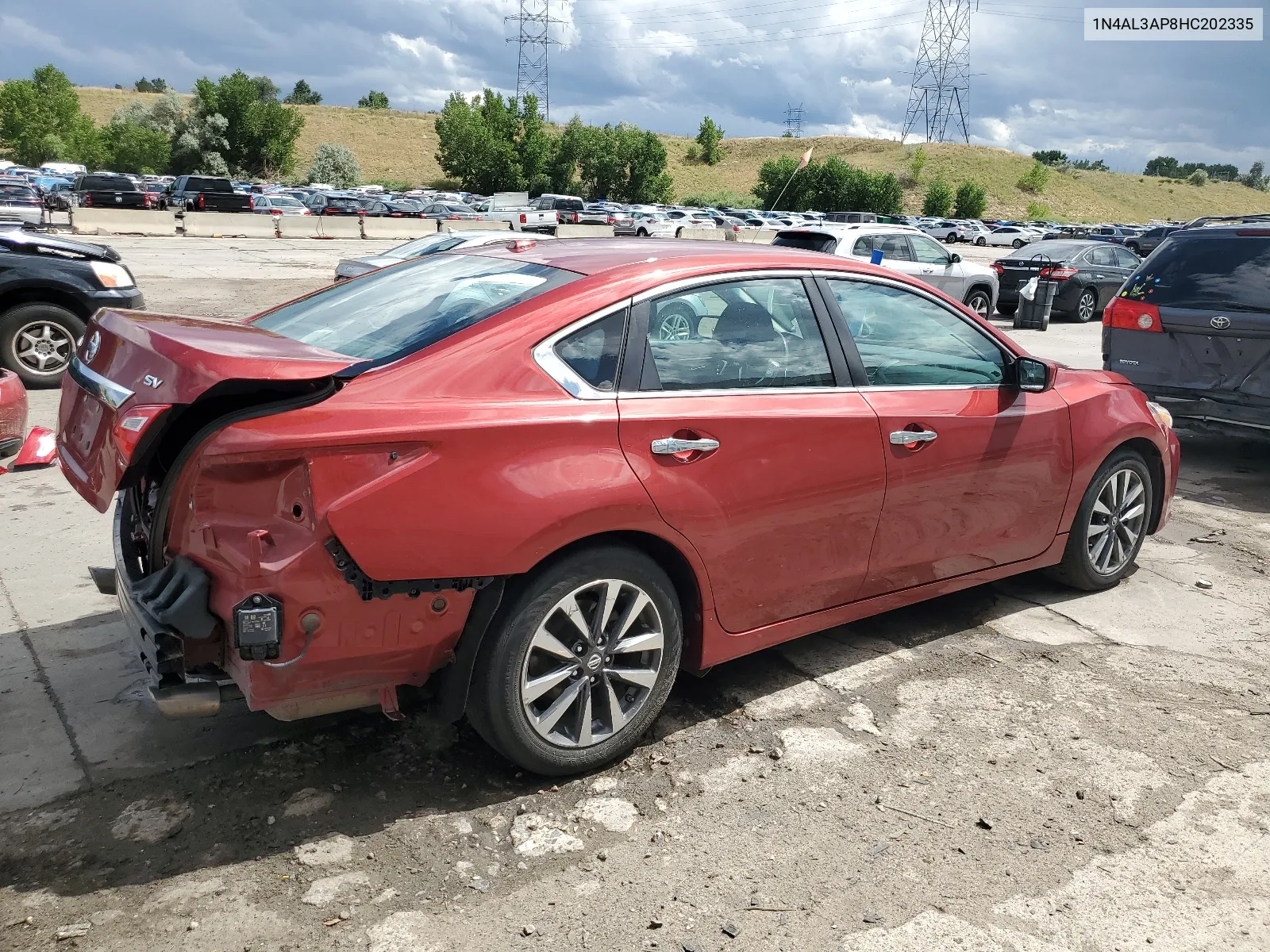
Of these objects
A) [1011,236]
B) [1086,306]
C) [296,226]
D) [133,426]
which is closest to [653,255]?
[133,426]

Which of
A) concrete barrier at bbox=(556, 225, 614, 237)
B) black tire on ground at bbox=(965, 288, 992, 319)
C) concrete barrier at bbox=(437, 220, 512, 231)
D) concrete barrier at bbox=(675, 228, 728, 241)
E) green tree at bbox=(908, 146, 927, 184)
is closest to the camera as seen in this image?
black tire on ground at bbox=(965, 288, 992, 319)

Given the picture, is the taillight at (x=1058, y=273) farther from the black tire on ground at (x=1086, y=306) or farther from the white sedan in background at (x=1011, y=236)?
the white sedan in background at (x=1011, y=236)

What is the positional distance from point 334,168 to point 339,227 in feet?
172

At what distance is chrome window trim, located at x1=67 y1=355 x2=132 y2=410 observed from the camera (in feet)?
9.84

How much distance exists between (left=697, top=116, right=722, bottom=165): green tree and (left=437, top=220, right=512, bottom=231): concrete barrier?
274ft

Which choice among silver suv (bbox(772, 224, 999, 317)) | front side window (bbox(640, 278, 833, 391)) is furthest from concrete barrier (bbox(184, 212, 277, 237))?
front side window (bbox(640, 278, 833, 391))

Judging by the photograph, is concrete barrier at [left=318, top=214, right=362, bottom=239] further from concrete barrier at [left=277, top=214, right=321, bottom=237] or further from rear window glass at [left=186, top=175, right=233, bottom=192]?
rear window glass at [left=186, top=175, right=233, bottom=192]

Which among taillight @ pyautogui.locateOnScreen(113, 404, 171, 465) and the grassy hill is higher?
the grassy hill

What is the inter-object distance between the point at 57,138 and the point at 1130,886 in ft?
354

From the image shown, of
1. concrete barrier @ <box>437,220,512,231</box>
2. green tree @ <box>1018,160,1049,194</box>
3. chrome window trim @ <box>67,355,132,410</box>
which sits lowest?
chrome window trim @ <box>67,355,132,410</box>

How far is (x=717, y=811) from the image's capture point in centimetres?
327

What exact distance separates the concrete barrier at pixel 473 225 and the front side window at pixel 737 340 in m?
35.7

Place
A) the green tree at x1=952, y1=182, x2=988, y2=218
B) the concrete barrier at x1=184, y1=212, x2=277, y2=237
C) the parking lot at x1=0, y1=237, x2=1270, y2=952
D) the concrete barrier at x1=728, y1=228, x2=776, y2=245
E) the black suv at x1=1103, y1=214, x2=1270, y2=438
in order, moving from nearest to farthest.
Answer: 1. the parking lot at x1=0, y1=237, x2=1270, y2=952
2. the black suv at x1=1103, y1=214, x2=1270, y2=438
3. the concrete barrier at x1=184, y1=212, x2=277, y2=237
4. the concrete barrier at x1=728, y1=228, x2=776, y2=245
5. the green tree at x1=952, y1=182, x2=988, y2=218

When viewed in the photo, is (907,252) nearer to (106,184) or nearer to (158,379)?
(158,379)
